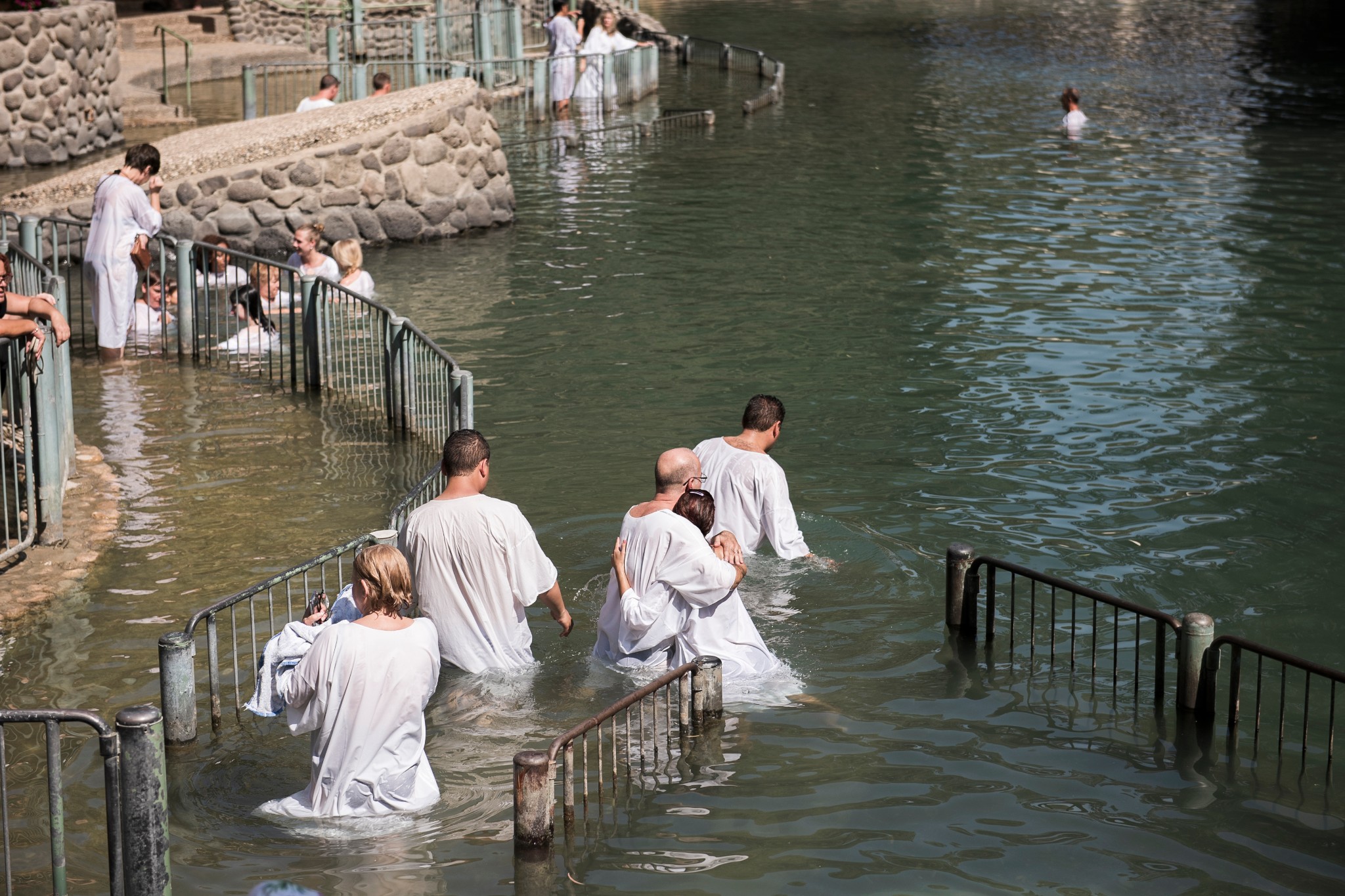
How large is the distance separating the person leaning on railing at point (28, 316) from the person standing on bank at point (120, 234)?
3.65 metres

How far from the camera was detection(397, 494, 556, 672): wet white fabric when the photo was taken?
765 cm

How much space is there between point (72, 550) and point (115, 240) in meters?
4.94

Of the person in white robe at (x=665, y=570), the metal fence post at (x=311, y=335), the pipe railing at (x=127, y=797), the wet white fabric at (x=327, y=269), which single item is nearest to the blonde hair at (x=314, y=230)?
the wet white fabric at (x=327, y=269)

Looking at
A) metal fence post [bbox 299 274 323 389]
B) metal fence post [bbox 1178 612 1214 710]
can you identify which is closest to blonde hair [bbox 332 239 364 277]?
metal fence post [bbox 299 274 323 389]

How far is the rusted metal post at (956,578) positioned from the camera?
8828 millimetres

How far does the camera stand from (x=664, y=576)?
7789mm

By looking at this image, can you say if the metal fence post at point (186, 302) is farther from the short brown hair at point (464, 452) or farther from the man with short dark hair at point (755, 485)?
the short brown hair at point (464, 452)

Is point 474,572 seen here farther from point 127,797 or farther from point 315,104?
point 315,104

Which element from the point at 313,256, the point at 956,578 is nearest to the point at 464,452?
the point at 956,578

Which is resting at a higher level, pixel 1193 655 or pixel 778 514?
pixel 778 514

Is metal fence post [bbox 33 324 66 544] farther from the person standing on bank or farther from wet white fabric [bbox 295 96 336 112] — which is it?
wet white fabric [bbox 295 96 336 112]

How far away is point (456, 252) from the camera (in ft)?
64.2

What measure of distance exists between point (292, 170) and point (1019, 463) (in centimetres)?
1048

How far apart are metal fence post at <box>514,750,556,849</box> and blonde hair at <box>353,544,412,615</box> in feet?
2.75
